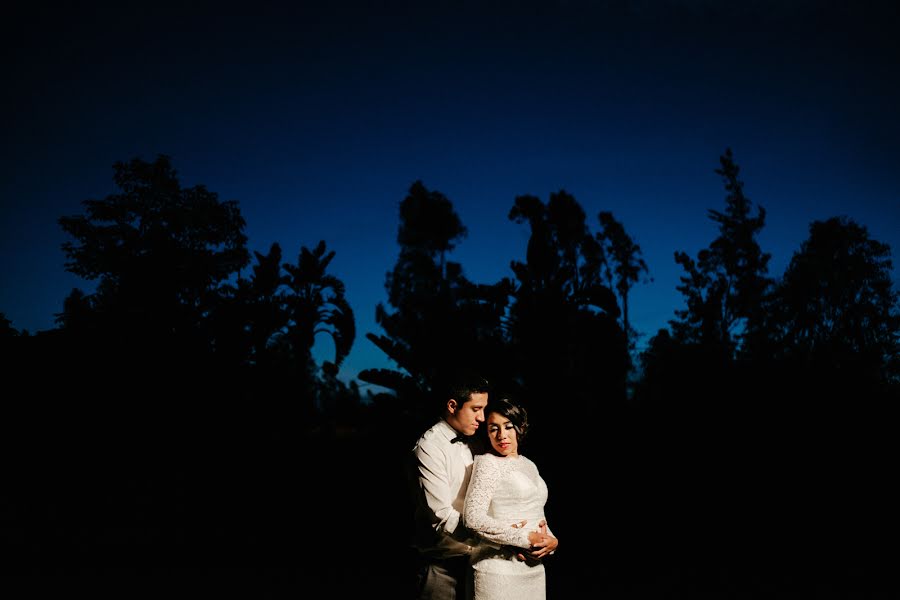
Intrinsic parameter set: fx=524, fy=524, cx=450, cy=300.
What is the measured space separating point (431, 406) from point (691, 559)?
595 centimetres

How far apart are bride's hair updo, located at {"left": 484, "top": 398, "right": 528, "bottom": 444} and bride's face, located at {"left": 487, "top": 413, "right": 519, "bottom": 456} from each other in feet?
0.07

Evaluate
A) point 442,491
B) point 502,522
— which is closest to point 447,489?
point 442,491

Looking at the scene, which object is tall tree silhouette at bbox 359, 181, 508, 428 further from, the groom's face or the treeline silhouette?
the groom's face

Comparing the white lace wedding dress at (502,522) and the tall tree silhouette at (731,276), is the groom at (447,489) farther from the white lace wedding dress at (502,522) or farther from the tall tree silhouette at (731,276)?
the tall tree silhouette at (731,276)

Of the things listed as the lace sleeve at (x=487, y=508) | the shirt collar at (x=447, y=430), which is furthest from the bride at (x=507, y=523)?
the shirt collar at (x=447, y=430)

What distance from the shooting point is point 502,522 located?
9.23ft

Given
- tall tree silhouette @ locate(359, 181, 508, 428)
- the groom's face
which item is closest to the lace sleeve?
the groom's face

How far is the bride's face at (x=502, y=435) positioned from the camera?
120 inches

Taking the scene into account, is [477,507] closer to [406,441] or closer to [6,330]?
[406,441]

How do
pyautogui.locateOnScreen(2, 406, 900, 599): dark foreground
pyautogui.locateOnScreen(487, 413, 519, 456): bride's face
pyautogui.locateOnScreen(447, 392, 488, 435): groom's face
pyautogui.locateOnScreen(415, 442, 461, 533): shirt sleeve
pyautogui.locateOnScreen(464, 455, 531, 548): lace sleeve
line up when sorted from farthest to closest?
1. pyautogui.locateOnScreen(2, 406, 900, 599): dark foreground
2. pyautogui.locateOnScreen(447, 392, 488, 435): groom's face
3. pyautogui.locateOnScreen(487, 413, 519, 456): bride's face
4. pyautogui.locateOnScreen(415, 442, 461, 533): shirt sleeve
5. pyautogui.locateOnScreen(464, 455, 531, 548): lace sleeve

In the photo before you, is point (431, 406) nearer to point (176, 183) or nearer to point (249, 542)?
point (249, 542)

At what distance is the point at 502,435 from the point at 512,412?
0.14 m

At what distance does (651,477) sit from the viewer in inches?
458

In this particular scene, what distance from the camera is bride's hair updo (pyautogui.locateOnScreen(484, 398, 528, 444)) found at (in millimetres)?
3047
